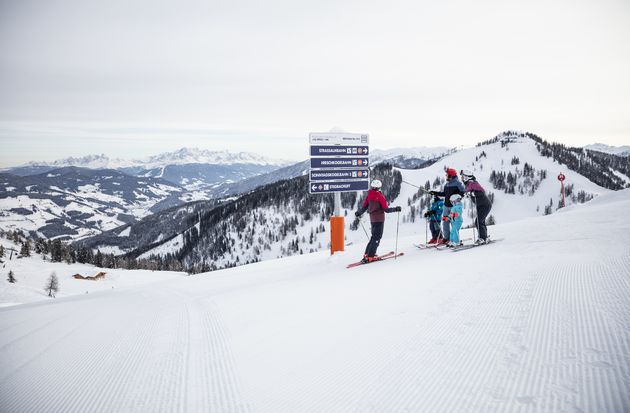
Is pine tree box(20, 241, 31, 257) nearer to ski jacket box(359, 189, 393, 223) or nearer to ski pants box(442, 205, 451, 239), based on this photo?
ski jacket box(359, 189, 393, 223)

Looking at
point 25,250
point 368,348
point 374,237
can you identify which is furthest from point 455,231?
point 25,250

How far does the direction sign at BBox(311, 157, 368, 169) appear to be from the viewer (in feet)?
40.0

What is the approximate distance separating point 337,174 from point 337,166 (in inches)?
12.2

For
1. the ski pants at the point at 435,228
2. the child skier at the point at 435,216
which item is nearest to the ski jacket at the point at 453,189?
the child skier at the point at 435,216

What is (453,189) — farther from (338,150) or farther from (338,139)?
(338,139)

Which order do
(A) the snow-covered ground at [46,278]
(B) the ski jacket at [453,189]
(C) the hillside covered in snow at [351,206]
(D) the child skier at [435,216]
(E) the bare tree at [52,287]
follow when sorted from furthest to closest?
(C) the hillside covered in snow at [351,206]
(E) the bare tree at [52,287]
(A) the snow-covered ground at [46,278]
(D) the child skier at [435,216]
(B) the ski jacket at [453,189]

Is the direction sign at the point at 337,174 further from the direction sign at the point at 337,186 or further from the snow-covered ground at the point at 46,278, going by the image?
the snow-covered ground at the point at 46,278

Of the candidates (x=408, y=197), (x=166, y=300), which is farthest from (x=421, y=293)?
(x=408, y=197)

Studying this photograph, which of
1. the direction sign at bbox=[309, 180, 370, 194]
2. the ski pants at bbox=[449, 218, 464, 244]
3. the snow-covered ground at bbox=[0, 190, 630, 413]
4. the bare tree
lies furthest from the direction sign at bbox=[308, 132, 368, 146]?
the bare tree

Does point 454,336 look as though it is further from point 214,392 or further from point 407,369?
point 214,392

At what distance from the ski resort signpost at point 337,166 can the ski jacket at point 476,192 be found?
369 cm

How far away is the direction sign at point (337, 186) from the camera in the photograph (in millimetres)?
12227

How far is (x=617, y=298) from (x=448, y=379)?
251 cm

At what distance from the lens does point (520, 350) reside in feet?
9.51
